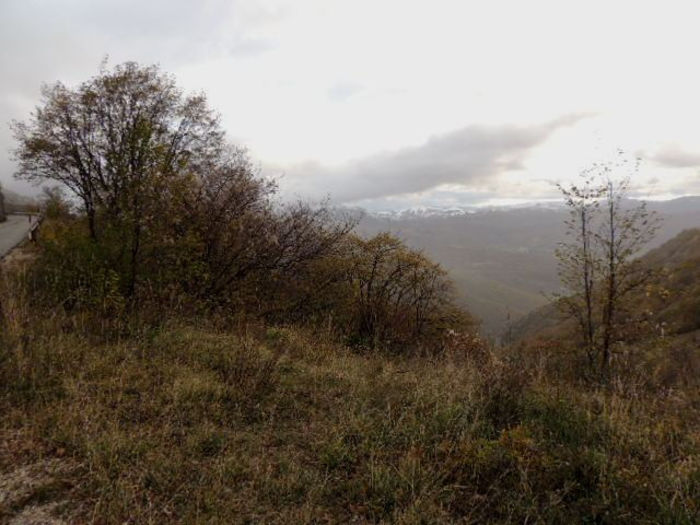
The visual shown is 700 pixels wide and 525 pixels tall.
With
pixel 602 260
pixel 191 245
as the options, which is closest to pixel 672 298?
Answer: pixel 602 260

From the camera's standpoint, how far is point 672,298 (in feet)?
120

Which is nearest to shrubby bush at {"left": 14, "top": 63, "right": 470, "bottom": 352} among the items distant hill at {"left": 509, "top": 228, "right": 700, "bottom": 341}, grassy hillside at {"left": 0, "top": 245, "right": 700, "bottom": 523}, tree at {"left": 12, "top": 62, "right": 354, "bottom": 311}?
tree at {"left": 12, "top": 62, "right": 354, "bottom": 311}

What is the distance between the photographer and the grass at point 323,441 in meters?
3.25

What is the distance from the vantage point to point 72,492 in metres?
3.23

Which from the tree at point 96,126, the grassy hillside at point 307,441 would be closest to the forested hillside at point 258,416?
the grassy hillside at point 307,441

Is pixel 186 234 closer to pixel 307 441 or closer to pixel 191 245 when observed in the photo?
pixel 191 245

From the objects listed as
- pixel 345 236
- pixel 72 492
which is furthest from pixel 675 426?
pixel 345 236

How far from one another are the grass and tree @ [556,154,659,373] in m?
6.74

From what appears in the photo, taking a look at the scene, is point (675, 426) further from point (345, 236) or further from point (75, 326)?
point (345, 236)

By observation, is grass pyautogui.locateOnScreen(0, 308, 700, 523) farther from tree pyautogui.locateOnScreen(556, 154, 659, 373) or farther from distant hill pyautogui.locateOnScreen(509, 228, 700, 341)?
tree pyautogui.locateOnScreen(556, 154, 659, 373)

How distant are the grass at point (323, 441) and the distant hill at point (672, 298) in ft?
9.95

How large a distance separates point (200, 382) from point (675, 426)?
20.0 ft

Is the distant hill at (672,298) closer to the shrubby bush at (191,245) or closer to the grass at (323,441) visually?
the grass at (323,441)

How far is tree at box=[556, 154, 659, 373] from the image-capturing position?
11656 mm
